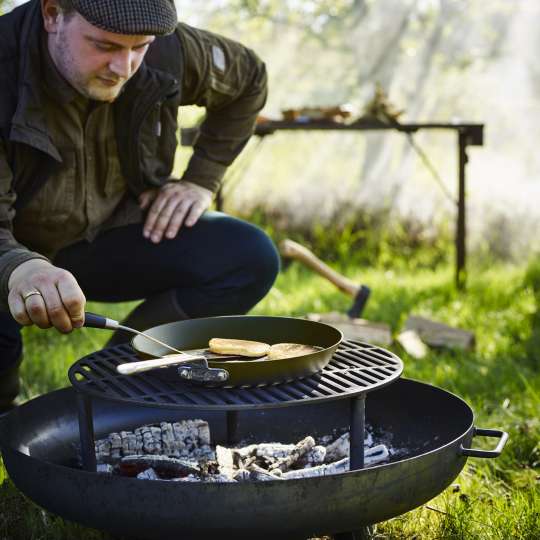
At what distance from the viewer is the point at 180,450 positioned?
2.37 metres

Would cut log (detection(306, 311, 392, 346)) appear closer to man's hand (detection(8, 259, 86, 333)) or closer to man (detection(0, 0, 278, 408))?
man (detection(0, 0, 278, 408))

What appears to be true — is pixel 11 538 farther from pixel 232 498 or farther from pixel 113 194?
pixel 113 194

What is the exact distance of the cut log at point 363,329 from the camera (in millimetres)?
4152

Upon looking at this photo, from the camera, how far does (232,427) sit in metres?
2.40

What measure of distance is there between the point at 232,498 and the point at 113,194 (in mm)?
1553

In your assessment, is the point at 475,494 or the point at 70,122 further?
the point at 70,122

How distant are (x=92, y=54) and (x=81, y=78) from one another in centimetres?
10

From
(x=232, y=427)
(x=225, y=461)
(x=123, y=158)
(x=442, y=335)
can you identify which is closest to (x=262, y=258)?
(x=123, y=158)

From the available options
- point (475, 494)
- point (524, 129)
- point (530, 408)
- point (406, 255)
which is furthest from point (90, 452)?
point (524, 129)

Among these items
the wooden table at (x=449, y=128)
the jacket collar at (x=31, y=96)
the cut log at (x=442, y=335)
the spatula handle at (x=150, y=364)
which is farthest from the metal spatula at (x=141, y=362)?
the wooden table at (x=449, y=128)

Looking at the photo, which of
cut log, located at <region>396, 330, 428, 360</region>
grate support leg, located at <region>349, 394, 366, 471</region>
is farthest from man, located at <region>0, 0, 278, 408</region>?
cut log, located at <region>396, 330, 428, 360</region>

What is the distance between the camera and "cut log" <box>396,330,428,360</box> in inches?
154

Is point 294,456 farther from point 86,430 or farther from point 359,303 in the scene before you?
point 359,303

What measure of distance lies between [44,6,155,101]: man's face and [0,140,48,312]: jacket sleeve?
1.07ft
